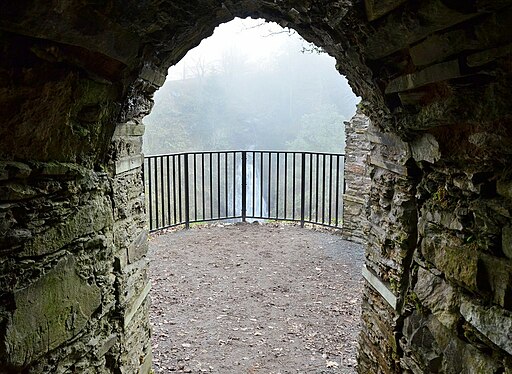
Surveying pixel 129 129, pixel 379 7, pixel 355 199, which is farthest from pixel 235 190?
pixel 379 7

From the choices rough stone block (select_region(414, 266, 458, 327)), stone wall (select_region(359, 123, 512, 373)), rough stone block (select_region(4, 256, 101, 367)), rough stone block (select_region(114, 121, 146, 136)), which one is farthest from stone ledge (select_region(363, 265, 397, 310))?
rough stone block (select_region(114, 121, 146, 136))

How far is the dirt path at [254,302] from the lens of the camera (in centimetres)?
365

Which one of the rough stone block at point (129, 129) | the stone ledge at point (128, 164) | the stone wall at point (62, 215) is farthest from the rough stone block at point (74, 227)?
the rough stone block at point (129, 129)

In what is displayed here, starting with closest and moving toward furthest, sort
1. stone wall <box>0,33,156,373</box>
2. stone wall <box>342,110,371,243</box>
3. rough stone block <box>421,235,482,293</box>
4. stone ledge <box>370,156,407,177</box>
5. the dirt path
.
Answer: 1. stone wall <box>0,33,156,373</box>
2. rough stone block <box>421,235,482,293</box>
3. stone ledge <box>370,156,407,177</box>
4. the dirt path
5. stone wall <box>342,110,371,243</box>

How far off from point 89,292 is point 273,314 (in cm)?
275

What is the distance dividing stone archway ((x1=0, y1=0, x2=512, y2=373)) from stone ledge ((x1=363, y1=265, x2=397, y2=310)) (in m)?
0.02

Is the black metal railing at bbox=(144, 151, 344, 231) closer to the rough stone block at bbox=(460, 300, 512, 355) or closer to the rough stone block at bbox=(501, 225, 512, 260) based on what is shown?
the rough stone block at bbox=(460, 300, 512, 355)

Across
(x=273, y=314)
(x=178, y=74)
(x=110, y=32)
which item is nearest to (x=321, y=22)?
(x=110, y=32)

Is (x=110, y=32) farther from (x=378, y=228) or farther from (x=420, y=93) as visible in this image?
(x=378, y=228)

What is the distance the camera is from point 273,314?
175 inches

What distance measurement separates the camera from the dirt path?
12.0ft

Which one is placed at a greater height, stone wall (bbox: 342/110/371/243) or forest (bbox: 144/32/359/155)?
forest (bbox: 144/32/359/155)

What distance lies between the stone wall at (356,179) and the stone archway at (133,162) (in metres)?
3.90

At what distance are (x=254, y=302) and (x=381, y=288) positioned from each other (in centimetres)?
237
